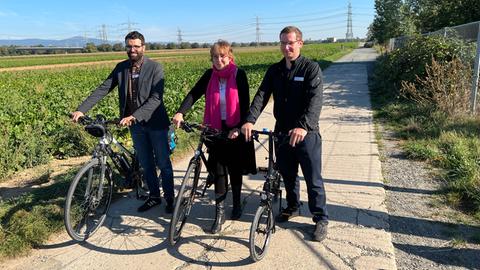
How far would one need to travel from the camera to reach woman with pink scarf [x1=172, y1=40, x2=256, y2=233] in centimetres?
381

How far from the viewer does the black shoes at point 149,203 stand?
4.69 metres

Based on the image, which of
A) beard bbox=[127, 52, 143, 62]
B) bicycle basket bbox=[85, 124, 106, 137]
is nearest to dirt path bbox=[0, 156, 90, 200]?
bicycle basket bbox=[85, 124, 106, 137]

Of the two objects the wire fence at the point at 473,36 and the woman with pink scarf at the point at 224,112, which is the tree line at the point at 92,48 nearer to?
the wire fence at the point at 473,36

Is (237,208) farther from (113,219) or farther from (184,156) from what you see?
(184,156)

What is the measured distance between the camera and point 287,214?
433cm

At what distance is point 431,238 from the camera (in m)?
3.87

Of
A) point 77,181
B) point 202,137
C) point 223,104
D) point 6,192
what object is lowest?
point 6,192

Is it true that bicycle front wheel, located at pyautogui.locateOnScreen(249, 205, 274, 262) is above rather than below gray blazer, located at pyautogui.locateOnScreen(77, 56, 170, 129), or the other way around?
below

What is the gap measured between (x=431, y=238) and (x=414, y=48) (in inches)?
439

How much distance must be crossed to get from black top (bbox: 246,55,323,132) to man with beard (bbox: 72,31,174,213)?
1158 mm

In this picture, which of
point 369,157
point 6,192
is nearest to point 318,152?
point 369,157

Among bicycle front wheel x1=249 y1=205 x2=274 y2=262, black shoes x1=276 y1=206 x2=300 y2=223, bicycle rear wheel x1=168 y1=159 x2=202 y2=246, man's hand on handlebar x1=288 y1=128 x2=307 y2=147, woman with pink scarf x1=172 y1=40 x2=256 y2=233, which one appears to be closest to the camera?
man's hand on handlebar x1=288 y1=128 x2=307 y2=147

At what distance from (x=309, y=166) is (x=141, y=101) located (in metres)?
1.89

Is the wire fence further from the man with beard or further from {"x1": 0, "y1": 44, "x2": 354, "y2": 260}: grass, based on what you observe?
{"x1": 0, "y1": 44, "x2": 354, "y2": 260}: grass
